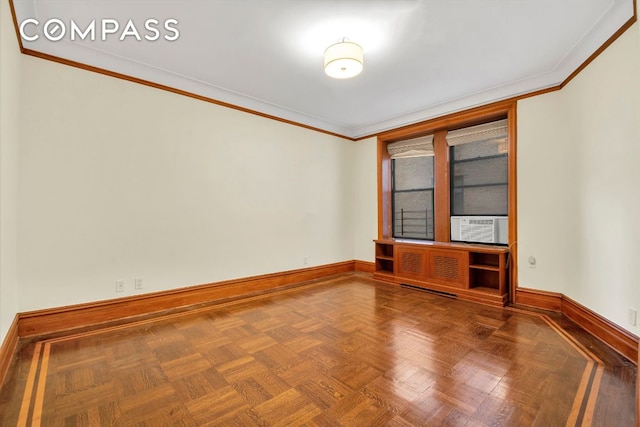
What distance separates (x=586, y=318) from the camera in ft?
8.84

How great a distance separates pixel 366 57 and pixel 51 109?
9.75 ft

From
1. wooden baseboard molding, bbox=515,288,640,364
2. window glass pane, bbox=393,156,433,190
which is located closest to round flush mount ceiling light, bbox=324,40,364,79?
window glass pane, bbox=393,156,433,190

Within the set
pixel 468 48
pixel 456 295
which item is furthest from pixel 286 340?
pixel 468 48

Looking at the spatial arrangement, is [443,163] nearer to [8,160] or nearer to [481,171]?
[481,171]

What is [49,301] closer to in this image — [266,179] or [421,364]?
[266,179]

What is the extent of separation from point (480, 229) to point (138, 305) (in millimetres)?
4345

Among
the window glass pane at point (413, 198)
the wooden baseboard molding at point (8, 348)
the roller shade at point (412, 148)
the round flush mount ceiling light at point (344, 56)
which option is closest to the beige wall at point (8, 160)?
the wooden baseboard molding at point (8, 348)

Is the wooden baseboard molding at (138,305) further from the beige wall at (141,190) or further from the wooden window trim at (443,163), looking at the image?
the wooden window trim at (443,163)

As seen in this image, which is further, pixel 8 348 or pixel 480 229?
pixel 480 229

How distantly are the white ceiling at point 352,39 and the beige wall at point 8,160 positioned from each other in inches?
14.3

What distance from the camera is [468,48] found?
2.71 meters

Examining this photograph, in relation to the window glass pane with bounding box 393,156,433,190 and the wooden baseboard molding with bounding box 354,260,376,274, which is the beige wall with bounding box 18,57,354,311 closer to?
the wooden baseboard molding with bounding box 354,260,376,274

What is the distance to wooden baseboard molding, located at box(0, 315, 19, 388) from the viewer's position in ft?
6.24

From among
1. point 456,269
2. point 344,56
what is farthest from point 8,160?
point 456,269
